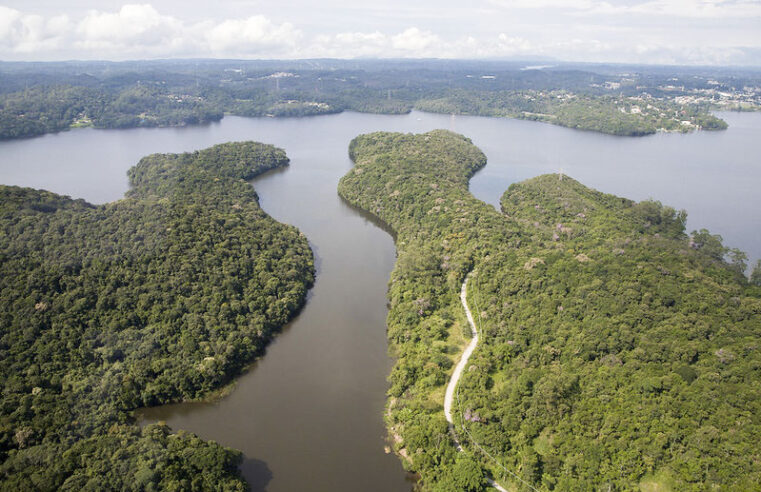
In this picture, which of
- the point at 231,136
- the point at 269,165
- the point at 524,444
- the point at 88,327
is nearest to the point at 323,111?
the point at 231,136

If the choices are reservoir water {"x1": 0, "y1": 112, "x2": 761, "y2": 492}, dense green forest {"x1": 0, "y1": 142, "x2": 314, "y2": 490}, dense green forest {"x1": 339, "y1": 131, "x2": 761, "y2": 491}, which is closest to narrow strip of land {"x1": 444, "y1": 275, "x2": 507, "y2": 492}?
dense green forest {"x1": 339, "y1": 131, "x2": 761, "y2": 491}

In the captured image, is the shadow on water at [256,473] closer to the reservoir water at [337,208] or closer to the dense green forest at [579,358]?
the reservoir water at [337,208]

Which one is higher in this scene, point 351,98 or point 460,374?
point 351,98

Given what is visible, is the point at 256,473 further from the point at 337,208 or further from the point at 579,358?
the point at 337,208

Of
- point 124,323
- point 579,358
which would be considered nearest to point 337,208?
point 124,323

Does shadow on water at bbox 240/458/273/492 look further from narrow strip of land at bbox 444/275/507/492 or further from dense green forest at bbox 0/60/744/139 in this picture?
dense green forest at bbox 0/60/744/139
